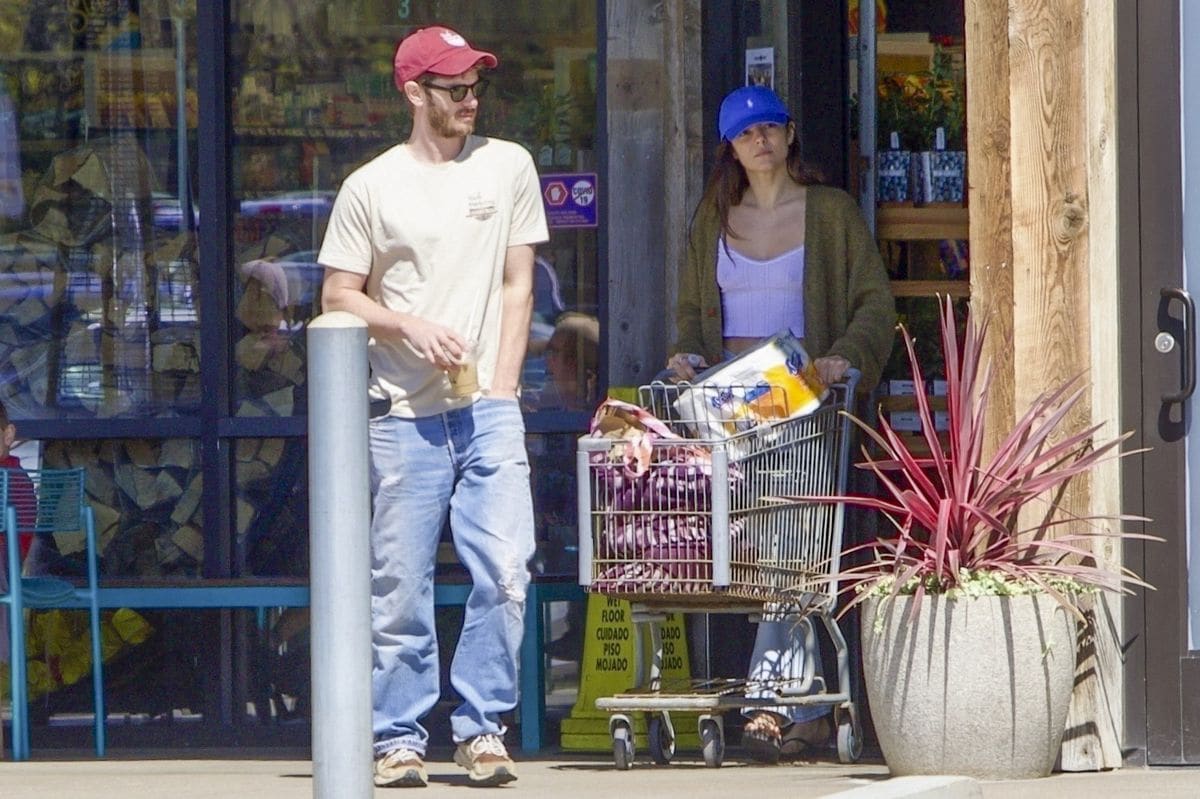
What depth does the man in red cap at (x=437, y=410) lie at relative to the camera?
6141mm

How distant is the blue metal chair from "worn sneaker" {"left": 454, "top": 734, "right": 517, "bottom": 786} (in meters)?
2.03

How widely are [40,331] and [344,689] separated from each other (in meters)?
4.75

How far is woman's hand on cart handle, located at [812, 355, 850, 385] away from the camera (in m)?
6.59

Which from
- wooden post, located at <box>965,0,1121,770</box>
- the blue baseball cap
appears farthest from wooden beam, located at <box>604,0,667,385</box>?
wooden post, located at <box>965,0,1121,770</box>

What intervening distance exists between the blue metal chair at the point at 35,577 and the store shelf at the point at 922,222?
10.4 ft

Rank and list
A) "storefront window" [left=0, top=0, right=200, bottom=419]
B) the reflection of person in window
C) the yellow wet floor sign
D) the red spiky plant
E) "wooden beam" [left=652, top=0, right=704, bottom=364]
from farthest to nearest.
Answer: "storefront window" [left=0, top=0, right=200, bottom=419], the reflection of person in window, "wooden beam" [left=652, top=0, right=704, bottom=364], the yellow wet floor sign, the red spiky plant

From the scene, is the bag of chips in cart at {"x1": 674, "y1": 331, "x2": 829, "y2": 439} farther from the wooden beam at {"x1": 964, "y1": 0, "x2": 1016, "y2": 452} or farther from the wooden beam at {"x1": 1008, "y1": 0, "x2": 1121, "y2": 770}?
the wooden beam at {"x1": 1008, "y1": 0, "x2": 1121, "y2": 770}

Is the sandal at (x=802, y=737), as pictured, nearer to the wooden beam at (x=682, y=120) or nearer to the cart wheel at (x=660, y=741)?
the cart wheel at (x=660, y=741)

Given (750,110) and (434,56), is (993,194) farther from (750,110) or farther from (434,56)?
(434,56)

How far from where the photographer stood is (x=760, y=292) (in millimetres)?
6961

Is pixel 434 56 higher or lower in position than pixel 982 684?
higher

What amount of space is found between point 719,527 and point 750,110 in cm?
148

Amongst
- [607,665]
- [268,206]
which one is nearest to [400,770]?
[607,665]

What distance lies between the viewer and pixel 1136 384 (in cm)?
614
